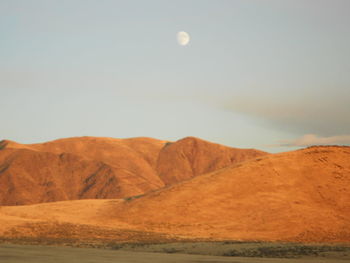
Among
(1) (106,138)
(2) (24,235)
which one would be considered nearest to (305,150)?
(2) (24,235)

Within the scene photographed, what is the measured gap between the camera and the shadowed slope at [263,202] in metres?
36.8

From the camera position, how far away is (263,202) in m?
43.0

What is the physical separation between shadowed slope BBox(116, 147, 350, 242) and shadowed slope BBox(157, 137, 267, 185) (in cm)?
8545

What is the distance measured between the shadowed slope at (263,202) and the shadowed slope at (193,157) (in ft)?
280

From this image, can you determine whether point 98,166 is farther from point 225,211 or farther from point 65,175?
point 225,211

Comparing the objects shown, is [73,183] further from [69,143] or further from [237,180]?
[237,180]

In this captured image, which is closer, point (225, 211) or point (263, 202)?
point (225, 211)

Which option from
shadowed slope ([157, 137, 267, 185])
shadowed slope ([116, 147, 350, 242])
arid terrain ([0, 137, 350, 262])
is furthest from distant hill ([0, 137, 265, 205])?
shadowed slope ([116, 147, 350, 242])

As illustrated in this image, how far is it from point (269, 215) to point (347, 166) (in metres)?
13.4

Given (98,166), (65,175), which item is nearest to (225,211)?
(65,175)

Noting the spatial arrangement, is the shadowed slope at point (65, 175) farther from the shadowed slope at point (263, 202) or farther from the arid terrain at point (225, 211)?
the shadowed slope at point (263, 202)

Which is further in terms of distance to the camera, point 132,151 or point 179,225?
point 132,151

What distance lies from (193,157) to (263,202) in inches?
3979

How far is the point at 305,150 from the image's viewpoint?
2078 inches
